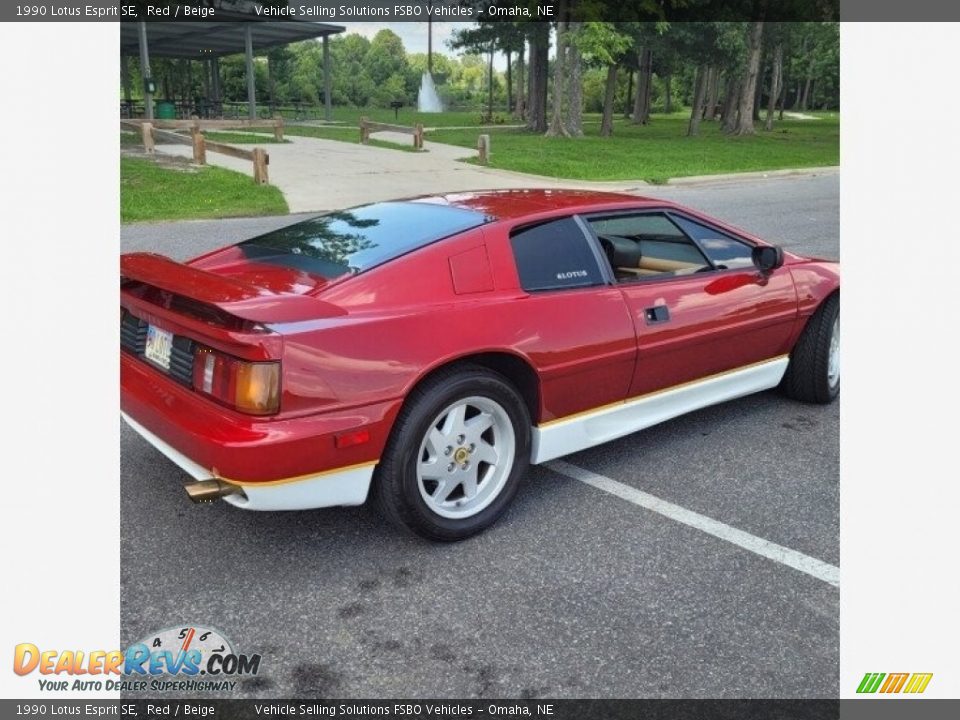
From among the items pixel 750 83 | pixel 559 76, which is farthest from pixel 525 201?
pixel 750 83

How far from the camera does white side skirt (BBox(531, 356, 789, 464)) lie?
3.57 metres

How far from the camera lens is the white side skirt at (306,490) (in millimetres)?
2846

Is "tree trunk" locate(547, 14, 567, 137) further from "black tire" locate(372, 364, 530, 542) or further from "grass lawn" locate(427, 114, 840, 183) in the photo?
"black tire" locate(372, 364, 530, 542)

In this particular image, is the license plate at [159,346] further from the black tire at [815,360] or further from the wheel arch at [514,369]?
the black tire at [815,360]

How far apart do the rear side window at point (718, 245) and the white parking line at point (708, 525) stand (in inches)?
51.1

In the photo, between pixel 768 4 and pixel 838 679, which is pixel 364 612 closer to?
pixel 838 679

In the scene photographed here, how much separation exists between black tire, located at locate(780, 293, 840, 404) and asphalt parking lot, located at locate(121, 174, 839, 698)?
0.69m

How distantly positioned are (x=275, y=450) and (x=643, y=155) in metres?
23.2

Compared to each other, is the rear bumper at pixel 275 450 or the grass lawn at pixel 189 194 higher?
the grass lawn at pixel 189 194

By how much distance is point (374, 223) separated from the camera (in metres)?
3.85

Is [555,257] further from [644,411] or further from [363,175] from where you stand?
[363,175]

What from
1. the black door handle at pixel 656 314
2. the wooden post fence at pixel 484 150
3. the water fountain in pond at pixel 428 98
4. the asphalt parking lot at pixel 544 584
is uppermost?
the water fountain in pond at pixel 428 98

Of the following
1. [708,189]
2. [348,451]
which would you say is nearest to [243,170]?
[708,189]
